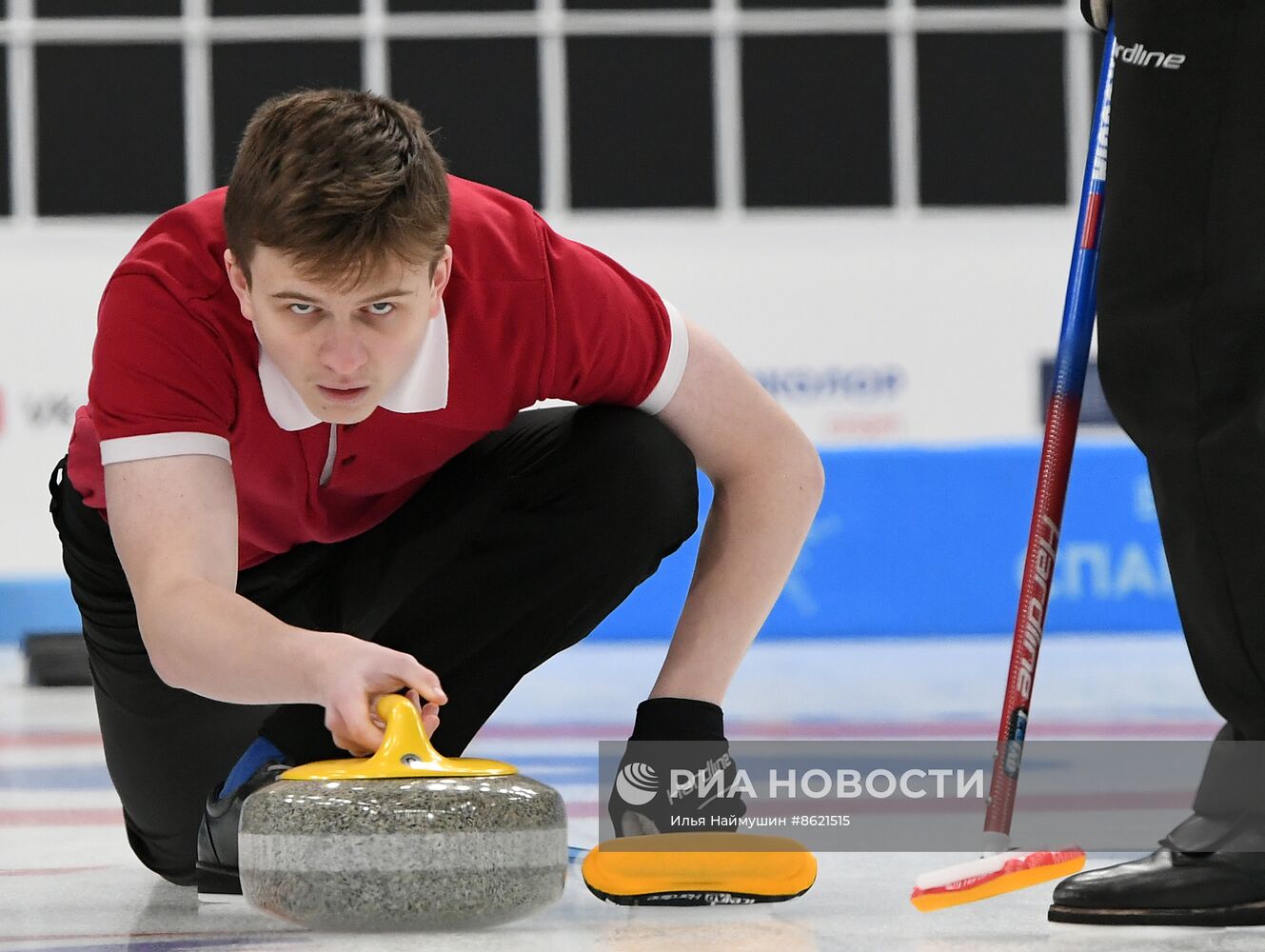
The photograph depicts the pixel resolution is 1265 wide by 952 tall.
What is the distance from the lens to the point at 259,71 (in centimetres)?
969

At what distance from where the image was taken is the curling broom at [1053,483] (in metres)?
1.81

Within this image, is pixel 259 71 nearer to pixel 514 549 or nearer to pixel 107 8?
pixel 107 8

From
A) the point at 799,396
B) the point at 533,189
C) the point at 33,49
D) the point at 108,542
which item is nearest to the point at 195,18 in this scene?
the point at 33,49

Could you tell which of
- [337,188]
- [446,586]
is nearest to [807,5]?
[446,586]

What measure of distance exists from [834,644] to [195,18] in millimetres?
5217

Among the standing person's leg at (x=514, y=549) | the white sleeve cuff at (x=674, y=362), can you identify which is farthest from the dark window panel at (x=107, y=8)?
the white sleeve cuff at (x=674, y=362)

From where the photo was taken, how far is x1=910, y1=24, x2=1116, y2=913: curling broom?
181 centimetres

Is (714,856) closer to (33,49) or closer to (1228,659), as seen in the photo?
(1228,659)

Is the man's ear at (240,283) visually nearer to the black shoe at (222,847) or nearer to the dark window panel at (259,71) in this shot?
the black shoe at (222,847)

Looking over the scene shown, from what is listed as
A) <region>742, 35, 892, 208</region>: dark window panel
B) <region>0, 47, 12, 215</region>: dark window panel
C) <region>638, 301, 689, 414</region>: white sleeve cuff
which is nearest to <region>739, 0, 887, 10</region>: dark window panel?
<region>742, 35, 892, 208</region>: dark window panel

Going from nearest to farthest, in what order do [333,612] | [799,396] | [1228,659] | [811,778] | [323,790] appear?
[323,790] → [1228,659] → [811,778] → [333,612] → [799,396]

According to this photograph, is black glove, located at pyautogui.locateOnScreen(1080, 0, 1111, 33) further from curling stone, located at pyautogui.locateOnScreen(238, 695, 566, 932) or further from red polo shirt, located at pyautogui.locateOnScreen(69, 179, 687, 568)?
curling stone, located at pyautogui.locateOnScreen(238, 695, 566, 932)

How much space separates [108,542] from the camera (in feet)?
6.95

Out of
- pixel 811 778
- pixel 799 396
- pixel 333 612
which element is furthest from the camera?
pixel 799 396
